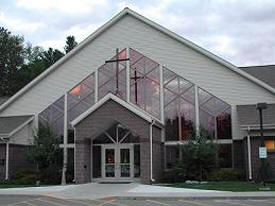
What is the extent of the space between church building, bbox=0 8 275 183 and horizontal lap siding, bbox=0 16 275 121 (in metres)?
0.06

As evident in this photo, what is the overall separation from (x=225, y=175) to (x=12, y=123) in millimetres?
15433

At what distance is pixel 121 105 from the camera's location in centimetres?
2958

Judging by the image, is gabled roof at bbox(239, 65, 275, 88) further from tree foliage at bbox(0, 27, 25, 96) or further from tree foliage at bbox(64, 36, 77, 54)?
tree foliage at bbox(64, 36, 77, 54)

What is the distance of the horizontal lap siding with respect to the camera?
31641 millimetres

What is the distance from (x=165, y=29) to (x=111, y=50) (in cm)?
414

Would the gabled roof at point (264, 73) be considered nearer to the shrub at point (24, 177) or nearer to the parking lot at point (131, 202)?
the parking lot at point (131, 202)

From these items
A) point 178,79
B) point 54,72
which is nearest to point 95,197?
point 178,79

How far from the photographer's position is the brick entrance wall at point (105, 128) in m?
29.0

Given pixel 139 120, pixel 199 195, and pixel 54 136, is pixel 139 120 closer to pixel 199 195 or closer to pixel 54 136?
pixel 54 136

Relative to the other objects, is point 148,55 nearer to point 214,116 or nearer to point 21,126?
point 214,116

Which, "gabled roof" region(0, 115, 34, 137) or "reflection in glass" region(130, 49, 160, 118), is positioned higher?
"reflection in glass" region(130, 49, 160, 118)

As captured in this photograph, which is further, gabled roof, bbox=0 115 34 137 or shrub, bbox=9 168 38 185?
gabled roof, bbox=0 115 34 137

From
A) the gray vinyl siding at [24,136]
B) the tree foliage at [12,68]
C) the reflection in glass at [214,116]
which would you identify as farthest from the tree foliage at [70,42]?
the reflection in glass at [214,116]

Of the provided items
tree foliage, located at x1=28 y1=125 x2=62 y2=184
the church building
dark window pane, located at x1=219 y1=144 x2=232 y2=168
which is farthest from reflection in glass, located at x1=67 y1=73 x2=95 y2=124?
dark window pane, located at x1=219 y1=144 x2=232 y2=168
